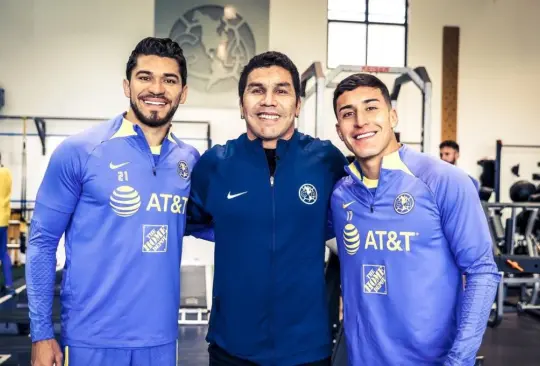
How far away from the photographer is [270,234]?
5.42 ft

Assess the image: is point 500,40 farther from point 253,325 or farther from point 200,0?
→ point 253,325

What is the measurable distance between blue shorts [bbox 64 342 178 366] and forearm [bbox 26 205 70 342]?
0.11m

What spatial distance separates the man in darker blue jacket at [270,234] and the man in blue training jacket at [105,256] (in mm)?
203

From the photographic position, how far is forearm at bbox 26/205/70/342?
5.70 ft

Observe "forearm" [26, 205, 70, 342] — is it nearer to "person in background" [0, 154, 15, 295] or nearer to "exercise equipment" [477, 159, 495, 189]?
"person in background" [0, 154, 15, 295]

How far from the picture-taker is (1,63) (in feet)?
27.2

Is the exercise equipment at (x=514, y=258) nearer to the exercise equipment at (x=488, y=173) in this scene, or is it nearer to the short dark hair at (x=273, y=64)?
the exercise equipment at (x=488, y=173)

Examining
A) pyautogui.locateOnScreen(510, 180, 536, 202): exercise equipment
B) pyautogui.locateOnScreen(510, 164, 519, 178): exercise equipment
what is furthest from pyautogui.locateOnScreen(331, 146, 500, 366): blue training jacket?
pyautogui.locateOnScreen(510, 164, 519, 178): exercise equipment

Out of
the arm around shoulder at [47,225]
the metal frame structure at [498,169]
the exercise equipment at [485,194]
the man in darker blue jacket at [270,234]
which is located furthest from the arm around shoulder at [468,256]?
the metal frame structure at [498,169]

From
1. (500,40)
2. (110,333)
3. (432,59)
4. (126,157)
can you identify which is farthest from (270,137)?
(500,40)

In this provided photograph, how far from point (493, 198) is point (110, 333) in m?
8.64

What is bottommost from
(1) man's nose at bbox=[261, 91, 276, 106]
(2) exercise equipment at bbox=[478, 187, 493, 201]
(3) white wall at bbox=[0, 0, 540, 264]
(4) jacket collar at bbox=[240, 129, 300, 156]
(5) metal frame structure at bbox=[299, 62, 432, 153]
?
(2) exercise equipment at bbox=[478, 187, 493, 201]

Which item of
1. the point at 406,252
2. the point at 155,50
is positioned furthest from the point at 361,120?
the point at 155,50

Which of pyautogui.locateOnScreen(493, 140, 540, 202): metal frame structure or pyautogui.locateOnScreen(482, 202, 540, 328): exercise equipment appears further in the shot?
pyautogui.locateOnScreen(493, 140, 540, 202): metal frame structure
